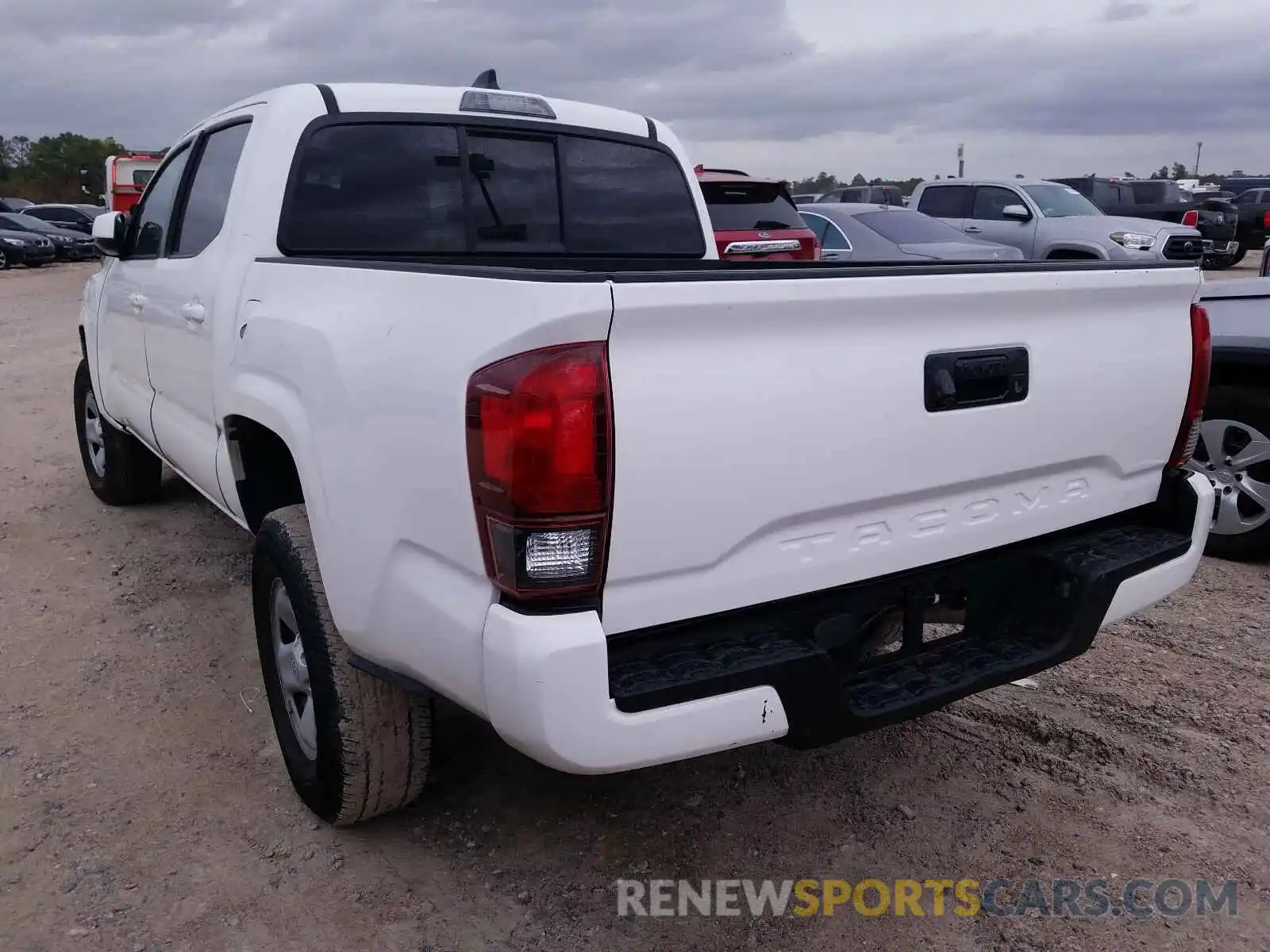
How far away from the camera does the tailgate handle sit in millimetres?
2330

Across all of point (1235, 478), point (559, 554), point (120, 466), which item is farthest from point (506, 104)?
point (1235, 478)

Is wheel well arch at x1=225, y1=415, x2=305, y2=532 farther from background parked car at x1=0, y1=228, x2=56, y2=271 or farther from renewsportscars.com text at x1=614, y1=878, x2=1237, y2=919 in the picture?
background parked car at x1=0, y1=228, x2=56, y2=271

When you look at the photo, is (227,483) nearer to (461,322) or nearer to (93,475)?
(461,322)

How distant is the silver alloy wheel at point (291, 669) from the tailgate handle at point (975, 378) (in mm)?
1765

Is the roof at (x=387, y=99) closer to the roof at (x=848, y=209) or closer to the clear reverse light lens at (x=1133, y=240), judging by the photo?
the roof at (x=848, y=209)

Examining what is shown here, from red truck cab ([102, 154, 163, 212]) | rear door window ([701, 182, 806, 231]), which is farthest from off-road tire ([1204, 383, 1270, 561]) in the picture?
red truck cab ([102, 154, 163, 212])

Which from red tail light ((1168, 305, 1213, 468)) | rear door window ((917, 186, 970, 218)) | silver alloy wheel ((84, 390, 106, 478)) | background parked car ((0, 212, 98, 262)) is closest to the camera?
red tail light ((1168, 305, 1213, 468))

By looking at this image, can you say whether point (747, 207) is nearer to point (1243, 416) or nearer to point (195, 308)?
point (1243, 416)

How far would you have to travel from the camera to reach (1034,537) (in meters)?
2.69

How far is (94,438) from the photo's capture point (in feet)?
19.9

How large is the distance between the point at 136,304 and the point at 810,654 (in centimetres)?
347

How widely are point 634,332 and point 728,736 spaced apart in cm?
82

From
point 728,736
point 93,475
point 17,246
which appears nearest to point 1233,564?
point 728,736

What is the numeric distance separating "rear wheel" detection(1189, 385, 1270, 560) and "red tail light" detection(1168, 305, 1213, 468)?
2.14m
